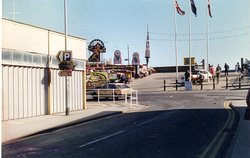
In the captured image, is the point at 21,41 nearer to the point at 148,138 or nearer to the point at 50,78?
the point at 50,78

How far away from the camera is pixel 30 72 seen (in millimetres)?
22984

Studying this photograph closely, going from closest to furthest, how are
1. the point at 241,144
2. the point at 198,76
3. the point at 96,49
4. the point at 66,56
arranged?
1. the point at 241,144
2. the point at 66,56
3. the point at 198,76
4. the point at 96,49

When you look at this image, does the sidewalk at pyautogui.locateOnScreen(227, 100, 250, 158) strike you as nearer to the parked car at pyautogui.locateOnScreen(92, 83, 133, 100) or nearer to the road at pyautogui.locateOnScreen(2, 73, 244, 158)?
the road at pyautogui.locateOnScreen(2, 73, 244, 158)

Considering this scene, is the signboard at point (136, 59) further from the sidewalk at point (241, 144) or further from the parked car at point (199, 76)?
the sidewalk at point (241, 144)

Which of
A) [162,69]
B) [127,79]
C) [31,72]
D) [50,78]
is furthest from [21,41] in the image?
[162,69]

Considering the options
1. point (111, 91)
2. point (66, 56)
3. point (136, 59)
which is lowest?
point (111, 91)

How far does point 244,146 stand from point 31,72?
14.7 meters

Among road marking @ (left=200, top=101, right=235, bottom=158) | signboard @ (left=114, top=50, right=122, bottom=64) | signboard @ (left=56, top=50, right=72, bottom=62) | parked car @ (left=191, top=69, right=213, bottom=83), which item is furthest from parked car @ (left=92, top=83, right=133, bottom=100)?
signboard @ (left=114, top=50, right=122, bottom=64)

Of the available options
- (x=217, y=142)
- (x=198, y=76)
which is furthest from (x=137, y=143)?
(x=198, y=76)

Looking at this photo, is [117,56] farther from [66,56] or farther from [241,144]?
[241,144]

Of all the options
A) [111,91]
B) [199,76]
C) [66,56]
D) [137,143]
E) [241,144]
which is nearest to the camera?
[241,144]

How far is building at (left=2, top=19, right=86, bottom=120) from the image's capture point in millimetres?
20703

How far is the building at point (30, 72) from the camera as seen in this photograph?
20.7 meters

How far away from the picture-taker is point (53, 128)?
674 inches
